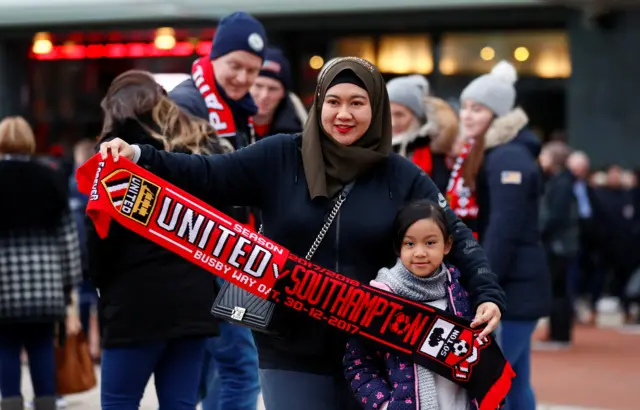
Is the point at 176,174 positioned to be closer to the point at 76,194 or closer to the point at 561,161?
the point at 76,194

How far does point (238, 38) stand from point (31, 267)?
71.9 inches

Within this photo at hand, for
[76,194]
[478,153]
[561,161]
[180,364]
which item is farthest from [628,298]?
[180,364]

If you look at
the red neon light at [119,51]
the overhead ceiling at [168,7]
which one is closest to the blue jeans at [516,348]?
the overhead ceiling at [168,7]

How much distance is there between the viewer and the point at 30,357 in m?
7.09

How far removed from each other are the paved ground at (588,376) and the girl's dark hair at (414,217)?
3.24 m

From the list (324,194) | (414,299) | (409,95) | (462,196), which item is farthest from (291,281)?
(409,95)

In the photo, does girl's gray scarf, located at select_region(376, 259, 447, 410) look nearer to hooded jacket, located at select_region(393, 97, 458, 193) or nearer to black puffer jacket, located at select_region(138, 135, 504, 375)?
black puffer jacket, located at select_region(138, 135, 504, 375)

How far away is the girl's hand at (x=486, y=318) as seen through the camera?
4148 mm

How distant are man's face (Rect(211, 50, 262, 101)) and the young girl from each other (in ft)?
6.82

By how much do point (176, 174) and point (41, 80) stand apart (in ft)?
58.8

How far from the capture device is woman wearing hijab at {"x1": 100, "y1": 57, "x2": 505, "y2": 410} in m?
4.19

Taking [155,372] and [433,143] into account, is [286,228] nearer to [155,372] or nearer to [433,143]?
[155,372]

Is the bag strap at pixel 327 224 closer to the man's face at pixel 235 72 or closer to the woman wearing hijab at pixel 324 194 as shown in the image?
the woman wearing hijab at pixel 324 194

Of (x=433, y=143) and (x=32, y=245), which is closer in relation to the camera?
(x=433, y=143)
